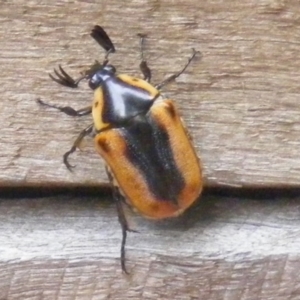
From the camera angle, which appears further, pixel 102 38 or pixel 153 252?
pixel 153 252

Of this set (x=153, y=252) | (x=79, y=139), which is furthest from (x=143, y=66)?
(x=153, y=252)

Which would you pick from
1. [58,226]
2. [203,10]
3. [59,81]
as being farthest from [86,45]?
[58,226]

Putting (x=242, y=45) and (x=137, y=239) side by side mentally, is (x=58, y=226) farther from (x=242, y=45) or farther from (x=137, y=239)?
(x=242, y=45)

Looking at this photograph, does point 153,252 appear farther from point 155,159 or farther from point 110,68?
point 110,68

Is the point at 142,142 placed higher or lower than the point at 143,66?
lower

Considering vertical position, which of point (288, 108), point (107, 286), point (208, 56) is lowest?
point (107, 286)

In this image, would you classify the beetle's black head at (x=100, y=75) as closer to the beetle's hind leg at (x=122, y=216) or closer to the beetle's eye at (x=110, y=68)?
the beetle's eye at (x=110, y=68)
